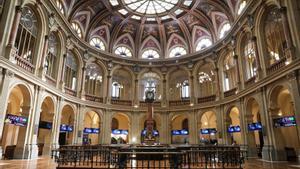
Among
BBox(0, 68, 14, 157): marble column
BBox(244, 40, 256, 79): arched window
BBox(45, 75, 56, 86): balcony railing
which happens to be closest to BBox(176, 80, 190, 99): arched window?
BBox(244, 40, 256, 79): arched window

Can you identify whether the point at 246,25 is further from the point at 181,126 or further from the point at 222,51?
the point at 181,126

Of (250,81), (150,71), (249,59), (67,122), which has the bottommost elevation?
(67,122)

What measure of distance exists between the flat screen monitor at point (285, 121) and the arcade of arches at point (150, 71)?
0.08m

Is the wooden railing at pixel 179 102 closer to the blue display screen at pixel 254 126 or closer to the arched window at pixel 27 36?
the blue display screen at pixel 254 126

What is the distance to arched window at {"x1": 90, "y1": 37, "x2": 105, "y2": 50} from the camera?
25.3 metres

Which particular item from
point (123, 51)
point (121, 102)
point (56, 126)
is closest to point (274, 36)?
point (121, 102)

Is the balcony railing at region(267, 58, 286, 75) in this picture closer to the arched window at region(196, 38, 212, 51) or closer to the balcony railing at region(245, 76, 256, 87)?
the balcony railing at region(245, 76, 256, 87)

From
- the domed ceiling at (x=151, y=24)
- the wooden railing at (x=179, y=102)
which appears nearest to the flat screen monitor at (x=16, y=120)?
the domed ceiling at (x=151, y=24)

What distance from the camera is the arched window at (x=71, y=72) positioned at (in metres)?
20.8

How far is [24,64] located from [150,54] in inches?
687

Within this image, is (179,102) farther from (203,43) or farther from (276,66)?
(276,66)

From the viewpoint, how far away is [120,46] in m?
27.8

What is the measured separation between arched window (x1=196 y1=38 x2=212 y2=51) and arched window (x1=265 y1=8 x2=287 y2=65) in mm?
9978

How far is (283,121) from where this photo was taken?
13.0 metres
